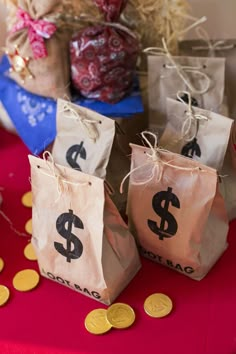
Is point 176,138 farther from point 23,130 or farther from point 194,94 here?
point 23,130

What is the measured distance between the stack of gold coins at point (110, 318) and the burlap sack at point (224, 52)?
18.9 inches

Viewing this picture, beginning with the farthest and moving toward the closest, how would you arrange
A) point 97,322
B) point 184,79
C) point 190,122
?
1. point 184,79
2. point 190,122
3. point 97,322

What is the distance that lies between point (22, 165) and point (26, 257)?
303mm

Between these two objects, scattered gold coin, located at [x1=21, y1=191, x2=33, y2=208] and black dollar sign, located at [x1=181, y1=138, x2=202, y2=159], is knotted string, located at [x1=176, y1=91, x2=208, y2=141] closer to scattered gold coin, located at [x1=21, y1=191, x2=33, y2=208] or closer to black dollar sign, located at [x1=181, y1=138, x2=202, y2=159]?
black dollar sign, located at [x1=181, y1=138, x2=202, y2=159]

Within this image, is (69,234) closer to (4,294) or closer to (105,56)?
(4,294)

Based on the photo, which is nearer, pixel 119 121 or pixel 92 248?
pixel 92 248

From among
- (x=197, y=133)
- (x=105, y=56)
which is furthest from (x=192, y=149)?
(x=105, y=56)

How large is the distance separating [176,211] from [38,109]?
427 millimetres

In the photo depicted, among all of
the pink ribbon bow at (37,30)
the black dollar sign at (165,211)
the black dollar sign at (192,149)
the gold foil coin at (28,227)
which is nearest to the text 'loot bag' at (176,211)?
the black dollar sign at (165,211)

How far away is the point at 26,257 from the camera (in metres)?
0.94

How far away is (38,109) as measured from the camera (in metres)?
1.09

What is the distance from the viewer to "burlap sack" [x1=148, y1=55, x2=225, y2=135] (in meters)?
1.03

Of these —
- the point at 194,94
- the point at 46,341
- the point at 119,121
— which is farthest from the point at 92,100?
the point at 46,341

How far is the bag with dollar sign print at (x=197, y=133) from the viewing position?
0.89 metres
